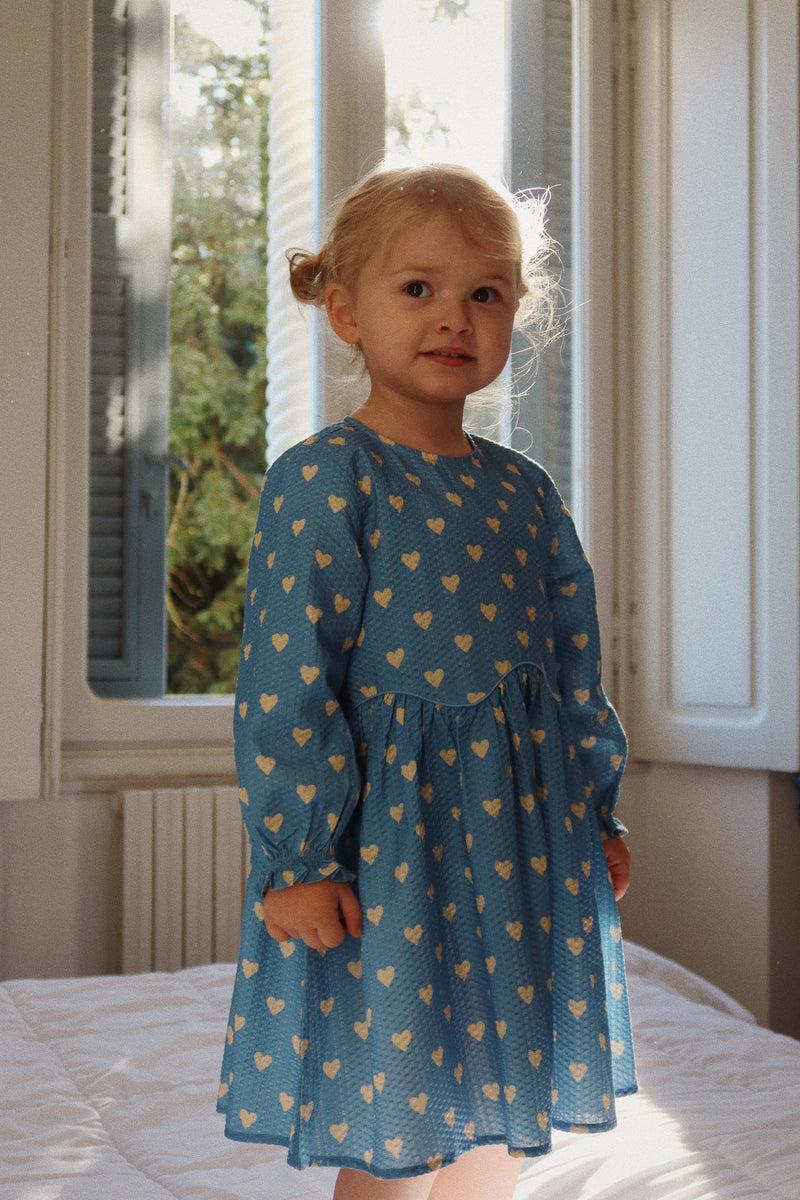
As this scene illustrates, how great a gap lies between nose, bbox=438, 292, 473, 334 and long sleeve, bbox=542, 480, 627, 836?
0.22m

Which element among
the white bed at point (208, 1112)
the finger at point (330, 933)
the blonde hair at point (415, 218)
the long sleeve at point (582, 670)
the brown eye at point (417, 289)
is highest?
the blonde hair at point (415, 218)

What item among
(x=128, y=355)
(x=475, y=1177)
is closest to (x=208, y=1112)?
(x=475, y=1177)

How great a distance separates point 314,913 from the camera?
89 cm

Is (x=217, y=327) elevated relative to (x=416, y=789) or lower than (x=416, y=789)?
elevated

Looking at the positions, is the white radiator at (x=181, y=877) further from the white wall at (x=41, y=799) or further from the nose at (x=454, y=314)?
the nose at (x=454, y=314)

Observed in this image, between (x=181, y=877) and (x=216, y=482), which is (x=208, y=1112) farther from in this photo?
(x=216, y=482)

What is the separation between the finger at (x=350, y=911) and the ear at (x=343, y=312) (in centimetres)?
50

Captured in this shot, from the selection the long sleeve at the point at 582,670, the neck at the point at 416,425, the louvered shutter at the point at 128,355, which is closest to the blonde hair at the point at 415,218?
the neck at the point at 416,425

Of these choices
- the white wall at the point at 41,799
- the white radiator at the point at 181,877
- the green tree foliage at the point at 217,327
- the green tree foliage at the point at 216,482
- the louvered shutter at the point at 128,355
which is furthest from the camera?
the green tree foliage at the point at 216,482

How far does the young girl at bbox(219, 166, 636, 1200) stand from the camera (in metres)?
0.90

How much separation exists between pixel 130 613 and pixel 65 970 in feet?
2.27

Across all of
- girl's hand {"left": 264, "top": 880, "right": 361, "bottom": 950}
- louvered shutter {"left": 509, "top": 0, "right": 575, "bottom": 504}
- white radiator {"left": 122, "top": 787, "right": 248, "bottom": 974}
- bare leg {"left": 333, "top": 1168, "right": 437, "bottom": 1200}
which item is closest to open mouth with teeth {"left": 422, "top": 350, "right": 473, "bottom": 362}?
girl's hand {"left": 264, "top": 880, "right": 361, "bottom": 950}

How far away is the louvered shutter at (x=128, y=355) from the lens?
2350 mm

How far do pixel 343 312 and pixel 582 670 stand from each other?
1.33 feet
